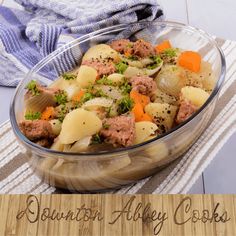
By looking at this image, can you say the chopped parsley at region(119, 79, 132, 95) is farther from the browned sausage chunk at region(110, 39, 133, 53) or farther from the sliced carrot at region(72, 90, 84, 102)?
the browned sausage chunk at region(110, 39, 133, 53)

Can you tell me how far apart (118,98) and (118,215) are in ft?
1.19

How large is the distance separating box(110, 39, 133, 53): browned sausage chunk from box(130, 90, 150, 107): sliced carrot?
257 mm

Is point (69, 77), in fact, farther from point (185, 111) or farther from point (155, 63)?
point (185, 111)

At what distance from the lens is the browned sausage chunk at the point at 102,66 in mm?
1261

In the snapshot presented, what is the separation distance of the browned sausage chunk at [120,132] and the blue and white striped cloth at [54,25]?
525 mm

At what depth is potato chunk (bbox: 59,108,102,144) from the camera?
1049mm

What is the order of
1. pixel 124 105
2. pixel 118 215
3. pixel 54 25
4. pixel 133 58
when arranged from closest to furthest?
pixel 118 215, pixel 124 105, pixel 133 58, pixel 54 25

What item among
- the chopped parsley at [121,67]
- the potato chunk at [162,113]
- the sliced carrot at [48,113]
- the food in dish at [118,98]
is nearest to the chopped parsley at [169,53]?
the food in dish at [118,98]

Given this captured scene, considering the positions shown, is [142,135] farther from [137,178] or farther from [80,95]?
[80,95]

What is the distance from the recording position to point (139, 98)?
1.15 metres

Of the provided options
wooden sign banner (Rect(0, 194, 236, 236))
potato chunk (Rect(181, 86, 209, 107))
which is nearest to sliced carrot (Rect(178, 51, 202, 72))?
potato chunk (Rect(181, 86, 209, 107))

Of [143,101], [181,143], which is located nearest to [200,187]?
[181,143]

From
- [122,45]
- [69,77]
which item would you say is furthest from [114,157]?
[122,45]

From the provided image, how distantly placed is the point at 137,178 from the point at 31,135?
0.24 m
